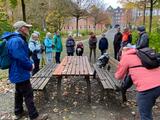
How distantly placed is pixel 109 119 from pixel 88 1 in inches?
1635

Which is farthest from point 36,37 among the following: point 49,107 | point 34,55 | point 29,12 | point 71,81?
point 29,12

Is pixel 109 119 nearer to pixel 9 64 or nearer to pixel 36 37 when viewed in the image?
pixel 9 64

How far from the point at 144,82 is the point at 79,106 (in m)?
2.95

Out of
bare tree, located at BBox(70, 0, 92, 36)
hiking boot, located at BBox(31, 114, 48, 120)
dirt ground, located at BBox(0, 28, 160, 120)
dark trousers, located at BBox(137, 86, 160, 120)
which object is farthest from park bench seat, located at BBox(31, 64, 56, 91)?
bare tree, located at BBox(70, 0, 92, 36)

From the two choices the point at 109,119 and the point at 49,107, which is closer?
the point at 109,119

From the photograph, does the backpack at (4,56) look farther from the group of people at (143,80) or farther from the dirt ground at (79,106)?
the group of people at (143,80)

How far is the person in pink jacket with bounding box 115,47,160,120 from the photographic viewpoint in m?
4.63

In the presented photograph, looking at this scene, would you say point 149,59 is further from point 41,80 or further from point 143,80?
point 41,80

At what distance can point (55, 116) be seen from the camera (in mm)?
6613

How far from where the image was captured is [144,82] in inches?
183

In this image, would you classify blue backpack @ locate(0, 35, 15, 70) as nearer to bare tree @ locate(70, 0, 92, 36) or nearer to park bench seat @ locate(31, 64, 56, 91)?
park bench seat @ locate(31, 64, 56, 91)

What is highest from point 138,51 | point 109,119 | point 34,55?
point 138,51

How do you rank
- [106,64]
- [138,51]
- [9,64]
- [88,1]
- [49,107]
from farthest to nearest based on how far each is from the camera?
[88,1]
[106,64]
[49,107]
[9,64]
[138,51]

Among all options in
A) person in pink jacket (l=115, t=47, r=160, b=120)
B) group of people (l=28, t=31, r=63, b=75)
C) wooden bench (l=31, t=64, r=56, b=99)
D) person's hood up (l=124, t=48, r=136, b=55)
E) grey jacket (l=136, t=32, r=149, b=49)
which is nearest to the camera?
person in pink jacket (l=115, t=47, r=160, b=120)
